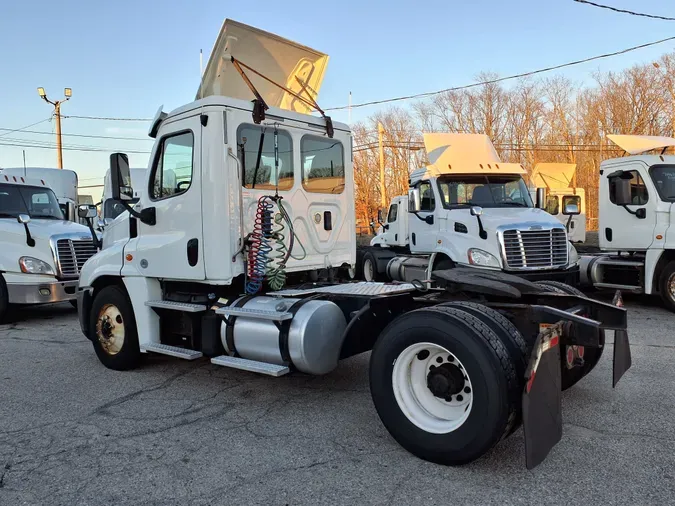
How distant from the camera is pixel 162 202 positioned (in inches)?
221

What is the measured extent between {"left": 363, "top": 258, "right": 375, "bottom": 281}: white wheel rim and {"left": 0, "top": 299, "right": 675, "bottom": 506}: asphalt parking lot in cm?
807

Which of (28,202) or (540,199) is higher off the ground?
(28,202)

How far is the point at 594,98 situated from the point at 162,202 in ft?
118

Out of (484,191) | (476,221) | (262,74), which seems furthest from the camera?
(484,191)

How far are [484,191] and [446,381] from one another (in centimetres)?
729

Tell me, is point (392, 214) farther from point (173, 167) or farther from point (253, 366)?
point (253, 366)

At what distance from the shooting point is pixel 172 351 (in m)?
5.37

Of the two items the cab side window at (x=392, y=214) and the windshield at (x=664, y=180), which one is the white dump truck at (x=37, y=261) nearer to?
the cab side window at (x=392, y=214)

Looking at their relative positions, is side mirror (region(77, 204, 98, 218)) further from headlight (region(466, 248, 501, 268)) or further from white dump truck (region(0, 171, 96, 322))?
headlight (region(466, 248, 501, 268))

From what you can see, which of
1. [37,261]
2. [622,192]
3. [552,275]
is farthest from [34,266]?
[622,192]

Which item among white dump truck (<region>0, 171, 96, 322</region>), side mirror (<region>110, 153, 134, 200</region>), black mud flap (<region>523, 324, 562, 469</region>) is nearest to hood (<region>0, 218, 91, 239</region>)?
white dump truck (<region>0, 171, 96, 322</region>)

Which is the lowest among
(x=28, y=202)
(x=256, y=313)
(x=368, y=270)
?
(x=368, y=270)

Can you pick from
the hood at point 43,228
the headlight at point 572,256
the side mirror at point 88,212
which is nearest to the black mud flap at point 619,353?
the headlight at point 572,256

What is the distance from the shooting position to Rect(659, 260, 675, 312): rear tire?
9.32 metres
